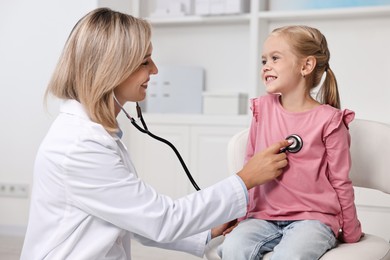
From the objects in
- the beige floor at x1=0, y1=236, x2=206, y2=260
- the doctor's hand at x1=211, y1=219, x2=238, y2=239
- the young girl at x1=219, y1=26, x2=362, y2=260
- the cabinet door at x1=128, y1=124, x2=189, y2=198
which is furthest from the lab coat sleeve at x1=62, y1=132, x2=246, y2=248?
the cabinet door at x1=128, y1=124, x2=189, y2=198

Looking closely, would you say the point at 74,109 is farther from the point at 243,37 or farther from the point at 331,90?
the point at 243,37

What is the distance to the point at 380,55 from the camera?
3.17 metres

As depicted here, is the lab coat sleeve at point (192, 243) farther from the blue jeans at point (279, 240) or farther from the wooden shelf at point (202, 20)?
the wooden shelf at point (202, 20)

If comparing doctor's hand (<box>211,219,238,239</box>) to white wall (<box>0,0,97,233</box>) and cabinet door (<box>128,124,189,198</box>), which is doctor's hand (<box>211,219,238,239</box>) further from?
white wall (<box>0,0,97,233</box>)

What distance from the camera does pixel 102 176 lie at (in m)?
1.41

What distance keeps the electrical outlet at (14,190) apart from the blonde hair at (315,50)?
7.15ft

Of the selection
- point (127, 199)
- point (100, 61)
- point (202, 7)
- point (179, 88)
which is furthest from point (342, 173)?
point (179, 88)

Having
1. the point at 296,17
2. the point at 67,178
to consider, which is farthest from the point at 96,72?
the point at 296,17

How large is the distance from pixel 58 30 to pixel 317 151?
2129mm

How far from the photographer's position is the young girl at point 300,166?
151cm

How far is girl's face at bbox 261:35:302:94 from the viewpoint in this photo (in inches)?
66.1

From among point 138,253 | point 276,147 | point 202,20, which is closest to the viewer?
point 276,147

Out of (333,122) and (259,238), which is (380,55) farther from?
(259,238)

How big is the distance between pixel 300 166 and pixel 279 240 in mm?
195
